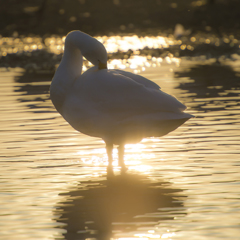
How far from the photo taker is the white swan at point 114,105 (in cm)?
705

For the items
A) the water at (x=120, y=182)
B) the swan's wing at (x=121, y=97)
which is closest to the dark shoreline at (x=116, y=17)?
the water at (x=120, y=182)

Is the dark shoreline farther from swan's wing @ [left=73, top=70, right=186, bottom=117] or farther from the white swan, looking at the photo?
swan's wing @ [left=73, top=70, right=186, bottom=117]

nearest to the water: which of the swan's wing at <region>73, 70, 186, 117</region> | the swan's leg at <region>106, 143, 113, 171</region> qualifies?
the swan's leg at <region>106, 143, 113, 171</region>

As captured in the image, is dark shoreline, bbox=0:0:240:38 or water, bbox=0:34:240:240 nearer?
water, bbox=0:34:240:240

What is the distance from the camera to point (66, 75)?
7.60 m

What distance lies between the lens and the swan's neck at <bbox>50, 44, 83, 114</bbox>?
24.7 feet

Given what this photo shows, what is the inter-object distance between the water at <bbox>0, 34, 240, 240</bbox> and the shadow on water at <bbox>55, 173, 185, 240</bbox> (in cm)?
1

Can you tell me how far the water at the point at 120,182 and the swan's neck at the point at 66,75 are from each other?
35.8 inches

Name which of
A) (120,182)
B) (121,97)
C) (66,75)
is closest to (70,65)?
(66,75)

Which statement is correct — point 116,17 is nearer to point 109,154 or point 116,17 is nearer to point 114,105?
point 109,154

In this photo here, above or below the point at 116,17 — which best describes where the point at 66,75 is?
below

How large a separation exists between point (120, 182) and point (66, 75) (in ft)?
5.15

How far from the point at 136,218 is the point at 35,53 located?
817 inches

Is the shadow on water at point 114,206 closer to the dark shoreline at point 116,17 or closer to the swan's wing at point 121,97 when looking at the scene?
the swan's wing at point 121,97
